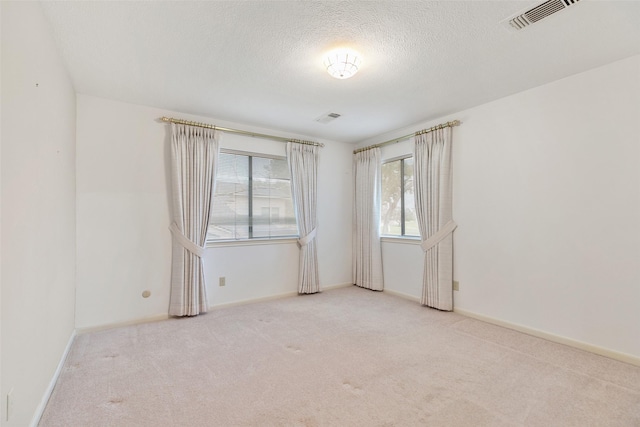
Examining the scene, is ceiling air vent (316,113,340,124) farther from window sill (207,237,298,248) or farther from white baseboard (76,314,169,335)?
white baseboard (76,314,169,335)

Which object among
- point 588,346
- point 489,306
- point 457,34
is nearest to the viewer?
point 457,34

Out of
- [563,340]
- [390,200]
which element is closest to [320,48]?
[390,200]

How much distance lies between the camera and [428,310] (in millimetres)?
3729

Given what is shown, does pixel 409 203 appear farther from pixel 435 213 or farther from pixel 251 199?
pixel 251 199

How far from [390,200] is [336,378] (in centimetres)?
306

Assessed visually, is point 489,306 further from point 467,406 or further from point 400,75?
point 400,75

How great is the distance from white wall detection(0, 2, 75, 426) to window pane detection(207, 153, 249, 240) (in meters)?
1.66

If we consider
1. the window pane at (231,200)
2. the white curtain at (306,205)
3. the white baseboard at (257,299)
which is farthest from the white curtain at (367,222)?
the window pane at (231,200)

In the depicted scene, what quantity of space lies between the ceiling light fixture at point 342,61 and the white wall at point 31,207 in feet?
5.86

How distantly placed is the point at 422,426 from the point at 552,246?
87.2 inches

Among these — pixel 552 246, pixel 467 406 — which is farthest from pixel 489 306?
pixel 467 406

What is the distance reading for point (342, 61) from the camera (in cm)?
226

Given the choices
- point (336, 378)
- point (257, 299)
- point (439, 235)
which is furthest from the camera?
point (257, 299)

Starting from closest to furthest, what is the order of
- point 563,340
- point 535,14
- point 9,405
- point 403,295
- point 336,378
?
point 9,405 → point 535,14 → point 336,378 → point 563,340 → point 403,295
